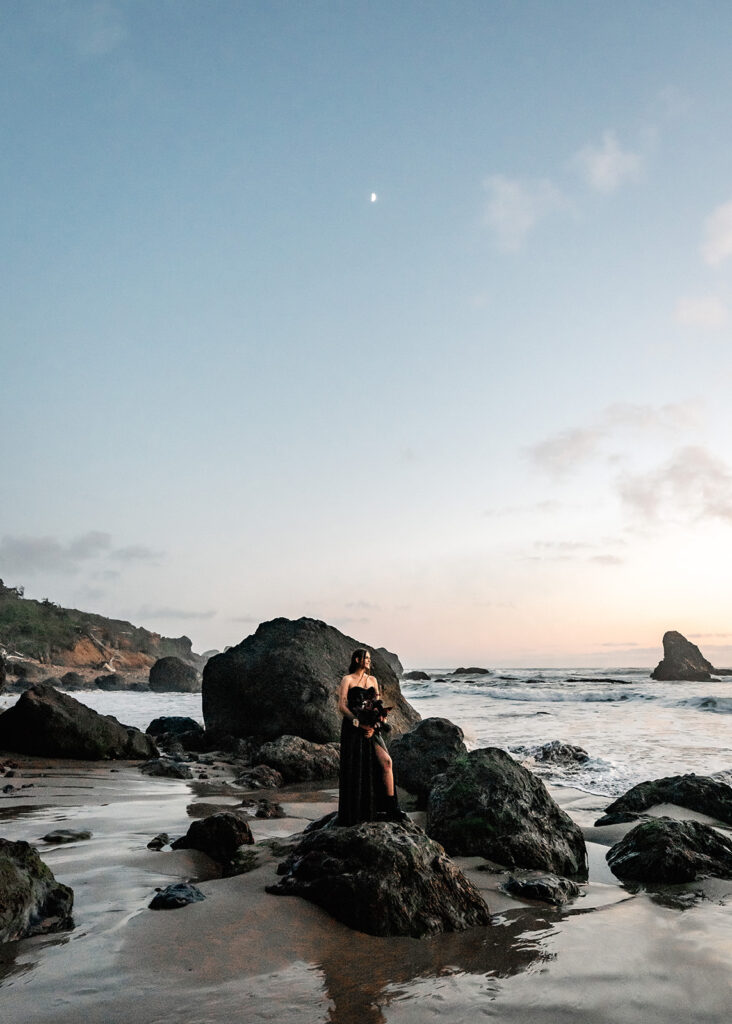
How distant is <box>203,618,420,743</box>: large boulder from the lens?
15500 mm

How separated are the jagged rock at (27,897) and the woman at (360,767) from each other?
2.24 meters

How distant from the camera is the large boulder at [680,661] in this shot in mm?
→ 67000

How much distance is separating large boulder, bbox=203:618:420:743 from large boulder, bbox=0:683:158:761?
121 inches

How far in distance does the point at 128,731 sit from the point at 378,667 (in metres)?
6.15

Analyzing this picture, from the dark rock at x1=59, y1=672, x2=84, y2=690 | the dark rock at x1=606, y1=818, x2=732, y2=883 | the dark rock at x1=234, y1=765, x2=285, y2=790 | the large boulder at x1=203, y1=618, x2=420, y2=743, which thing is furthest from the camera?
the dark rock at x1=59, y1=672, x2=84, y2=690

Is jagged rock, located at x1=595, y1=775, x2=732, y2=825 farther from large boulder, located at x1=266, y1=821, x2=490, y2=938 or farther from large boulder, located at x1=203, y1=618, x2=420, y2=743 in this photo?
large boulder, located at x1=203, y1=618, x2=420, y2=743

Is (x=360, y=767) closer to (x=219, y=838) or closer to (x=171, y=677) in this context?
(x=219, y=838)

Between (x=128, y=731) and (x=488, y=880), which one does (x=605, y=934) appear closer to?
(x=488, y=880)

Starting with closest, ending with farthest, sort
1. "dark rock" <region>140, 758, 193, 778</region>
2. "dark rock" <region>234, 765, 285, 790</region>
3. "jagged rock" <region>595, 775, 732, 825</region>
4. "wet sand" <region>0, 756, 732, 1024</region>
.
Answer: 1. "wet sand" <region>0, 756, 732, 1024</region>
2. "jagged rock" <region>595, 775, 732, 825</region>
3. "dark rock" <region>234, 765, 285, 790</region>
4. "dark rock" <region>140, 758, 193, 778</region>

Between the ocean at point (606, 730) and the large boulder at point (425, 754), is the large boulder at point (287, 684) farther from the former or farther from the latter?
the large boulder at point (425, 754)

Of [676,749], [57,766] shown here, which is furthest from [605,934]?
[676,749]

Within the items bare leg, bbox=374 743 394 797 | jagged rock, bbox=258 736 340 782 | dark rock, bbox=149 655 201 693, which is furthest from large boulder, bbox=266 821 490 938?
dark rock, bbox=149 655 201 693

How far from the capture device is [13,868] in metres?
4.25

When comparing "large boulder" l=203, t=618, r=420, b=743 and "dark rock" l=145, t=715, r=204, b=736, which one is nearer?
"large boulder" l=203, t=618, r=420, b=743
